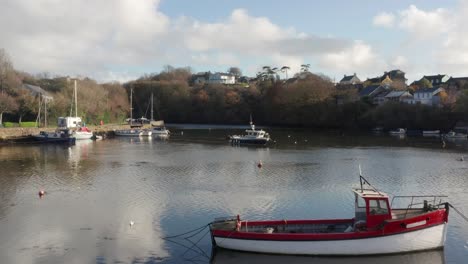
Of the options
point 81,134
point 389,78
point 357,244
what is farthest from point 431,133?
point 357,244

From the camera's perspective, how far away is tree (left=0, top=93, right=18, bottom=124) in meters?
73.8

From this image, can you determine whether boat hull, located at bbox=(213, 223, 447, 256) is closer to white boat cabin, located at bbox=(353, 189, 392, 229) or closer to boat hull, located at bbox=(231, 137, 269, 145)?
white boat cabin, located at bbox=(353, 189, 392, 229)

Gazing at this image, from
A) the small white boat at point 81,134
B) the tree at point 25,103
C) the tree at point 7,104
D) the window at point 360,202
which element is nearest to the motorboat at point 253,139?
the small white boat at point 81,134

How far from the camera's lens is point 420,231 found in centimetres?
1892

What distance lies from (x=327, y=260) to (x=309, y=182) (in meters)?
17.8

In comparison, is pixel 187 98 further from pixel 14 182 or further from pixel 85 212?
pixel 85 212

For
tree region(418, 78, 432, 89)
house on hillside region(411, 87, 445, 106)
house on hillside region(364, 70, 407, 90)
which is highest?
house on hillside region(364, 70, 407, 90)

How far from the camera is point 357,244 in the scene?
18.8 m

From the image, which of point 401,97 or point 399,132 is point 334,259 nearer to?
point 399,132

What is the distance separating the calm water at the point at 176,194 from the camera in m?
20.1

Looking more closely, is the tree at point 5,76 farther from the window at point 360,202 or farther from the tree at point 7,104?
the window at point 360,202

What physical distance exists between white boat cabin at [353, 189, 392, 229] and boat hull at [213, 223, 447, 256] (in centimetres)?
77

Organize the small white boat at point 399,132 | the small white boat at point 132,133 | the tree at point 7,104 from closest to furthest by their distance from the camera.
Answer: the tree at point 7,104 < the small white boat at point 132,133 < the small white boat at point 399,132

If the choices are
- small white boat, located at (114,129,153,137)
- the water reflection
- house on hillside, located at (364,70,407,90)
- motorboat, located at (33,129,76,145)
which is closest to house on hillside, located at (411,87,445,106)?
house on hillside, located at (364,70,407,90)
